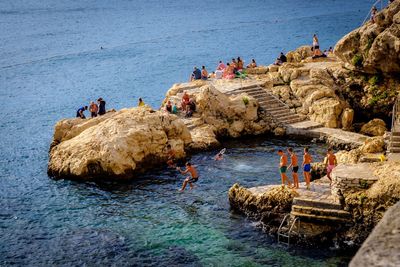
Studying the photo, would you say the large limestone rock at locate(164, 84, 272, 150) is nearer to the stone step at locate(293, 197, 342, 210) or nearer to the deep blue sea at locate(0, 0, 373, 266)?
the deep blue sea at locate(0, 0, 373, 266)

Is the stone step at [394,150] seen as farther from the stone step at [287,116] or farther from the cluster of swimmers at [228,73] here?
the cluster of swimmers at [228,73]

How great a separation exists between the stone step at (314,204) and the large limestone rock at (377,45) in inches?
714

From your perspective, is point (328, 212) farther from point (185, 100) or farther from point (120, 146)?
point (185, 100)

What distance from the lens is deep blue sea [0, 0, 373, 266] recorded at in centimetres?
2456

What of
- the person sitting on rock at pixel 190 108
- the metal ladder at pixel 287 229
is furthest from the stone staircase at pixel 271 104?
the metal ladder at pixel 287 229

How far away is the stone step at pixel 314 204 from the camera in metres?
24.0

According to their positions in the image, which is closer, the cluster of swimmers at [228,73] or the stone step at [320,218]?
the stone step at [320,218]

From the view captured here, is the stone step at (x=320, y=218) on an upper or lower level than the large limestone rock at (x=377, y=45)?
lower

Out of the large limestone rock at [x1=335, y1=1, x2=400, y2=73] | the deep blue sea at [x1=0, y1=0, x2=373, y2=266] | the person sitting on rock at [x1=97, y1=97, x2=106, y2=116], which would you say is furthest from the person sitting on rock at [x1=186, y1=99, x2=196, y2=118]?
the large limestone rock at [x1=335, y1=1, x2=400, y2=73]

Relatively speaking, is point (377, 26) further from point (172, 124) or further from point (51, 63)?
point (51, 63)

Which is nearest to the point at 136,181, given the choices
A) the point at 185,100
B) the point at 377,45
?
the point at 185,100

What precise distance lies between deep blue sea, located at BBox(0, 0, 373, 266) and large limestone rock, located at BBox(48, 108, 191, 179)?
1013 millimetres

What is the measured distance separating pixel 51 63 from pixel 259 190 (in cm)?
7047

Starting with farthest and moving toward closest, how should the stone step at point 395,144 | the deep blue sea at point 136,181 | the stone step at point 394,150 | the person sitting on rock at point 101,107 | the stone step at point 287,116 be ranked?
the stone step at point 287,116
the person sitting on rock at point 101,107
the stone step at point 395,144
the stone step at point 394,150
the deep blue sea at point 136,181
